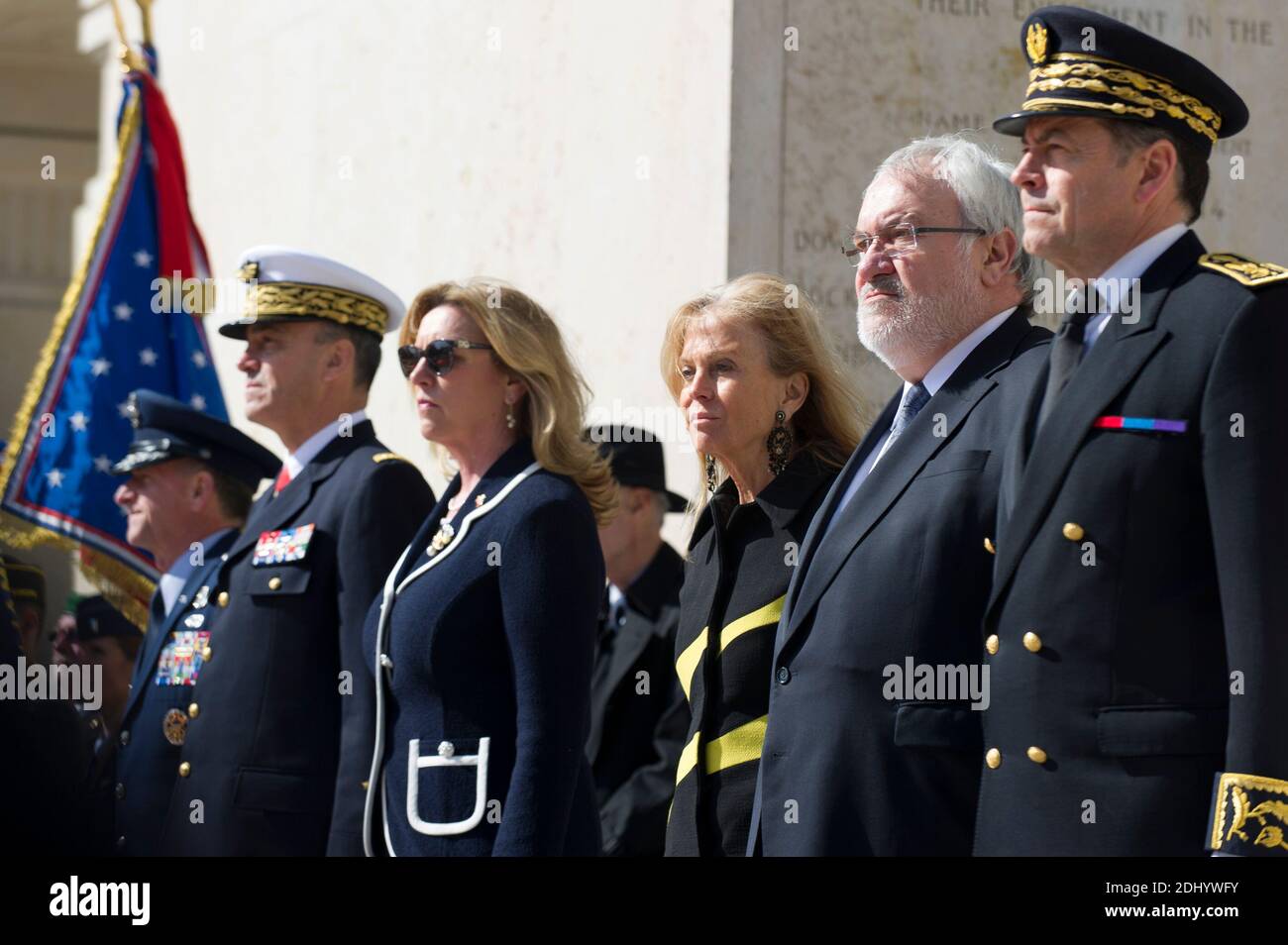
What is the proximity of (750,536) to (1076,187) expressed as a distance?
108cm

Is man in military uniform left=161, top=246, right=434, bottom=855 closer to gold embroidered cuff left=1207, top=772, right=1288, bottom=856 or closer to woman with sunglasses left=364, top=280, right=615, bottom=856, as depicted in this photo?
woman with sunglasses left=364, top=280, right=615, bottom=856

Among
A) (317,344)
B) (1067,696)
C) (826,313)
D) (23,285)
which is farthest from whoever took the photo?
(23,285)

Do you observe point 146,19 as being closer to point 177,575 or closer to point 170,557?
point 170,557

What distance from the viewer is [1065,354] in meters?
3.21

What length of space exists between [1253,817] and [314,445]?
9.36ft

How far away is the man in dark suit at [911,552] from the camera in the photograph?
3.28 meters

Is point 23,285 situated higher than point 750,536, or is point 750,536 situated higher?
point 23,285

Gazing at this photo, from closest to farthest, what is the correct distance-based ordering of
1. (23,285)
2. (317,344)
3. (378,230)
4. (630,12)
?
(317,344) → (630,12) → (378,230) → (23,285)

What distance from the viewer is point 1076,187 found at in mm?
3174

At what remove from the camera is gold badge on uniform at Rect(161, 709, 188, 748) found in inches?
192

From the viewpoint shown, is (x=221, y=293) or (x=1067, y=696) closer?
(x=1067, y=696)
